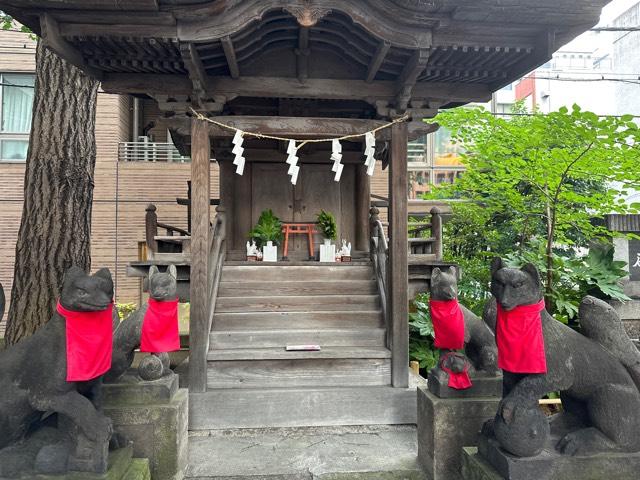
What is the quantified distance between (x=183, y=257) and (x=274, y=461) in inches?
112

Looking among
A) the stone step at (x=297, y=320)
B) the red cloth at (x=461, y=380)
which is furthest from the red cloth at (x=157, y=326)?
the red cloth at (x=461, y=380)

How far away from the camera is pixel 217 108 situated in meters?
5.32

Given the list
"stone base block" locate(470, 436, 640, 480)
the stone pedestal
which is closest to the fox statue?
"stone base block" locate(470, 436, 640, 480)

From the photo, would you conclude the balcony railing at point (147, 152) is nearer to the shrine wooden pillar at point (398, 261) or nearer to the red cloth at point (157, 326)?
the shrine wooden pillar at point (398, 261)

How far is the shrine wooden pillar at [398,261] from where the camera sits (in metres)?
Answer: 5.37

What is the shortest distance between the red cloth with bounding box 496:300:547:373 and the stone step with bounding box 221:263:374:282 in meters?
3.76

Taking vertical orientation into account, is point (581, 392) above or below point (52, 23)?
below

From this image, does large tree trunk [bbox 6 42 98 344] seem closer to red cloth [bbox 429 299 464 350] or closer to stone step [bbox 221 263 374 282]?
stone step [bbox 221 263 374 282]

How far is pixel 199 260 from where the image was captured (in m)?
5.18

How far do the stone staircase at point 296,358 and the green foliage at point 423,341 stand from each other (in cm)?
190

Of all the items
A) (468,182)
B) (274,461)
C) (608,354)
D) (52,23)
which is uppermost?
(52,23)

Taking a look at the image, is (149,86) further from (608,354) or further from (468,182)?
(468,182)

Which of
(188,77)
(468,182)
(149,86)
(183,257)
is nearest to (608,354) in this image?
(183,257)

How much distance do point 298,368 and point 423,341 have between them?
3.63 meters
